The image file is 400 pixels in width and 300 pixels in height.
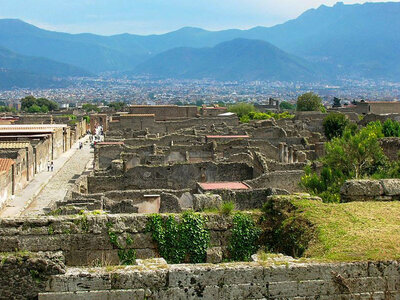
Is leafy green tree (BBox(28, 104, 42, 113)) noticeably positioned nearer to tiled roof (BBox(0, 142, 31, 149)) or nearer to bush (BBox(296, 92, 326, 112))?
bush (BBox(296, 92, 326, 112))

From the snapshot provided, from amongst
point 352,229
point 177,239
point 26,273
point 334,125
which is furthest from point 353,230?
point 334,125

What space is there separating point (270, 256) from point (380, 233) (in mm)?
1713

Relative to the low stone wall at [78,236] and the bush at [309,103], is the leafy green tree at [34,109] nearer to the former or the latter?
the bush at [309,103]

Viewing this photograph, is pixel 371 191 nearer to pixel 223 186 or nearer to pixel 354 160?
pixel 223 186

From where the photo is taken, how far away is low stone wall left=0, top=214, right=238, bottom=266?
8492 mm

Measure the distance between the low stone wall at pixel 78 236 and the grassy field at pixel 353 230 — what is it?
8.06ft

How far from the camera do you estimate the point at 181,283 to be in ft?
21.8

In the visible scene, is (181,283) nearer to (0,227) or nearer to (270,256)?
(270,256)

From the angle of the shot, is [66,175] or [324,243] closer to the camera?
[324,243]

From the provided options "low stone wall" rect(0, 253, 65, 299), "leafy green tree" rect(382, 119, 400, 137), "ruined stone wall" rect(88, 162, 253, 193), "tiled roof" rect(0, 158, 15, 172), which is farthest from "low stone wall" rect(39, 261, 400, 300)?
"leafy green tree" rect(382, 119, 400, 137)

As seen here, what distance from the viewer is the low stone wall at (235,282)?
21.6 ft

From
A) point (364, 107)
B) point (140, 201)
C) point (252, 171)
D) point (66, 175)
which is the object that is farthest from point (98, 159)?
point (364, 107)

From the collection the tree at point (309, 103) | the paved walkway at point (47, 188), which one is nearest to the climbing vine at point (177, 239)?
the paved walkway at point (47, 188)

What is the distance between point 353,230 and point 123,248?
339cm
